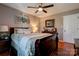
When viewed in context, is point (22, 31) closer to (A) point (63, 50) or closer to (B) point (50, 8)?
(B) point (50, 8)

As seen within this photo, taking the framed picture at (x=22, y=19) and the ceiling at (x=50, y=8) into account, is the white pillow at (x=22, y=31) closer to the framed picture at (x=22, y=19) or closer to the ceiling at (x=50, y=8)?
the framed picture at (x=22, y=19)

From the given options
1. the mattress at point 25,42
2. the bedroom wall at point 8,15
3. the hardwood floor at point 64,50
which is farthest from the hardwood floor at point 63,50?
the bedroom wall at point 8,15

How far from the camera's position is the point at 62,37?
5.71ft

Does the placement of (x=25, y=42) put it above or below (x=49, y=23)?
below

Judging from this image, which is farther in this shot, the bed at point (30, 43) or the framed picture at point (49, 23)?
the framed picture at point (49, 23)

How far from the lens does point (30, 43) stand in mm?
1601

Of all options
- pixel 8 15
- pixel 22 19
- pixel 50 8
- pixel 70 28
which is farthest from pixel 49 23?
pixel 8 15

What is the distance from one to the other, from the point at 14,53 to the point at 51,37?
74cm

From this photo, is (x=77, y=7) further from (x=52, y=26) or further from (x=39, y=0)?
(x=39, y=0)

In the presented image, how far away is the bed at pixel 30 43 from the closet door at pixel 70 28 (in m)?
0.25

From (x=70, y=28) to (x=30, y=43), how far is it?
2.56 feet

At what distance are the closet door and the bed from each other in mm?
255

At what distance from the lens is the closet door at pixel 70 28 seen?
66.9 inches

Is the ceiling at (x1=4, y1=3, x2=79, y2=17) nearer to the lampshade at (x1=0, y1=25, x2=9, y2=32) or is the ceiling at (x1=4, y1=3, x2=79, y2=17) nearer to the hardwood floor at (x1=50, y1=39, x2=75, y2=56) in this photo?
the lampshade at (x1=0, y1=25, x2=9, y2=32)
